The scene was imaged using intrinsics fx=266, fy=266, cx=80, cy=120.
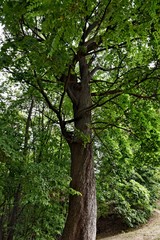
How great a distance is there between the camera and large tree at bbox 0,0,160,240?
1.82 meters

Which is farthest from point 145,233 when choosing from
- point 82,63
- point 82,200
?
point 82,63

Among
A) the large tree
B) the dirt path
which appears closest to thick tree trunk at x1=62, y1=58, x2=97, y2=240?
the large tree

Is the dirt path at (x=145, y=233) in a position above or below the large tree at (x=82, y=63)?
below

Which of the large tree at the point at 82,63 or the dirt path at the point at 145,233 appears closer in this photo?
the large tree at the point at 82,63

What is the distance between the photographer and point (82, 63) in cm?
466

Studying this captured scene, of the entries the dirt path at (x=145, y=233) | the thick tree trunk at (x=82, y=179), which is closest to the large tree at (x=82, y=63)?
the thick tree trunk at (x=82, y=179)

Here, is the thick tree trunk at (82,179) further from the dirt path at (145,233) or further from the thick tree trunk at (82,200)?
the dirt path at (145,233)

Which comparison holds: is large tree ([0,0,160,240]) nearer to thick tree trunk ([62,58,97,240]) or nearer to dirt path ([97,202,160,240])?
thick tree trunk ([62,58,97,240])

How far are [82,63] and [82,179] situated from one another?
6.57 feet

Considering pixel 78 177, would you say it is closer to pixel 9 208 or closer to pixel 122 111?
pixel 122 111

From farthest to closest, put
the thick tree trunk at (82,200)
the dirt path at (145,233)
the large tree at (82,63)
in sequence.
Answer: the dirt path at (145,233) → the thick tree trunk at (82,200) → the large tree at (82,63)

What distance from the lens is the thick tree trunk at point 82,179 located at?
371cm

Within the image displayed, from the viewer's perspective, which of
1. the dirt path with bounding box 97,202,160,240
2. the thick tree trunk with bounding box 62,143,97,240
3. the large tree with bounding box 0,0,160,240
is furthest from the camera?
the dirt path with bounding box 97,202,160,240

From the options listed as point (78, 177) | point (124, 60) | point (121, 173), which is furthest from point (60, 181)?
point (121, 173)
